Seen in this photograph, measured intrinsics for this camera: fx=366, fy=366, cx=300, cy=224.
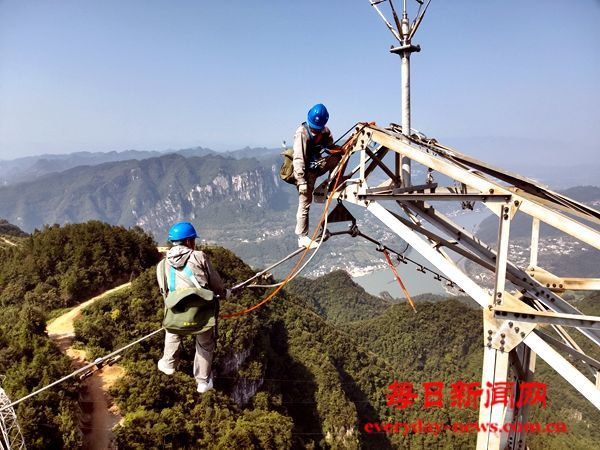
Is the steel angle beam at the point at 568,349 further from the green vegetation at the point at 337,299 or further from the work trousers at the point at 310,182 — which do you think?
the green vegetation at the point at 337,299

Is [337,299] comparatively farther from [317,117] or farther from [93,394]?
[317,117]

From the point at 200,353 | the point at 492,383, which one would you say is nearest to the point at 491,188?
the point at 492,383

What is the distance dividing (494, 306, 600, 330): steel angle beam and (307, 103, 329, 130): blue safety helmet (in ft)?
14.0

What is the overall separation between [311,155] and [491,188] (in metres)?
3.42

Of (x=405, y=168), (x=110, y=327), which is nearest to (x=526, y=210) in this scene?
(x=405, y=168)

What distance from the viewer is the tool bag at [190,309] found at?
5172mm

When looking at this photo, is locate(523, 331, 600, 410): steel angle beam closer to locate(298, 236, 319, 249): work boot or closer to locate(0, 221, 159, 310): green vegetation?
locate(298, 236, 319, 249): work boot

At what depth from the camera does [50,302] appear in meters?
25.1

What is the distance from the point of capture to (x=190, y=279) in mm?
5426

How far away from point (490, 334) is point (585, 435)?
70.0 m

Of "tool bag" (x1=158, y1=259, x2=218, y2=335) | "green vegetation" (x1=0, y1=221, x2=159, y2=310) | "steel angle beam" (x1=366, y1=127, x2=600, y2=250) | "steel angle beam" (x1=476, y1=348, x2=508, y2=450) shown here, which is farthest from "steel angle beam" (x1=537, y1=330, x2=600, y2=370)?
"green vegetation" (x1=0, y1=221, x2=159, y2=310)

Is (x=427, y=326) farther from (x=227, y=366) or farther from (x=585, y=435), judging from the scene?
(x=227, y=366)

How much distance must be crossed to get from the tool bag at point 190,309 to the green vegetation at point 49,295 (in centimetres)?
1156

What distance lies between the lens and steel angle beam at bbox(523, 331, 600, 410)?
12.7ft
